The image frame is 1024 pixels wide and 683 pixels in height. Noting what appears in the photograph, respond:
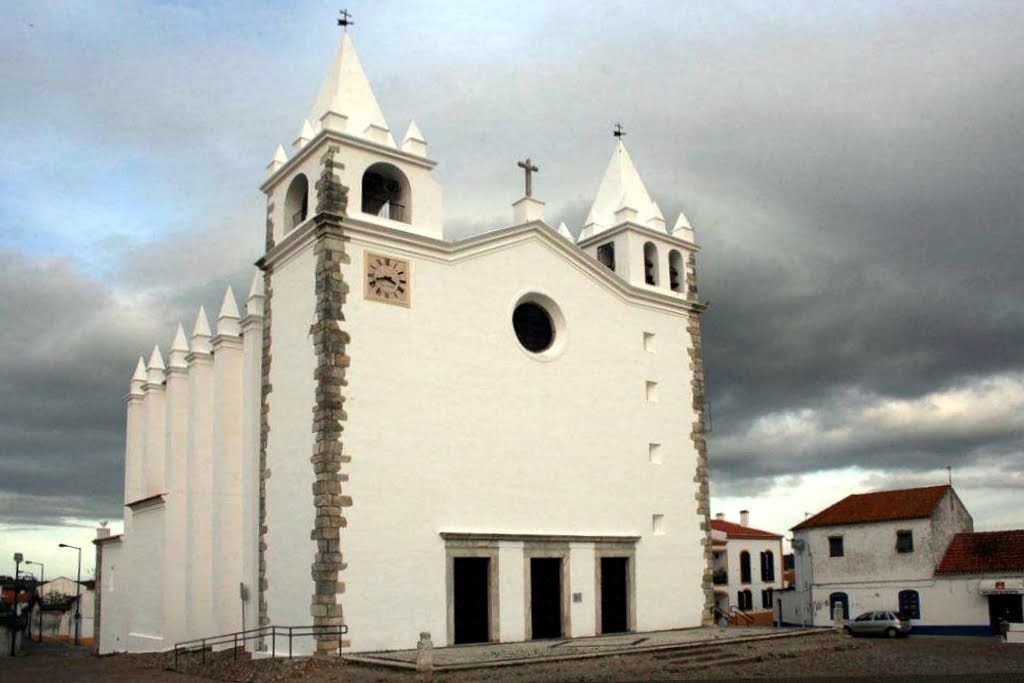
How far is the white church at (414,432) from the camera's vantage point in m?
22.0

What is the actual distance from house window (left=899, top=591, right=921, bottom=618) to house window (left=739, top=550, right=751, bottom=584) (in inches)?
625

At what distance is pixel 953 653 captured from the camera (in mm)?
24984

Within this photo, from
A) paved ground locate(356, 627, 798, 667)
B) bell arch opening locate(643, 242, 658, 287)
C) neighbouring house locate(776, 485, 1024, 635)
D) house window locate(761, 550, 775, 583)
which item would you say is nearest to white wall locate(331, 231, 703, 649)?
paved ground locate(356, 627, 798, 667)

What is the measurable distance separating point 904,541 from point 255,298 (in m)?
27.2

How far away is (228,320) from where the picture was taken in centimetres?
2667

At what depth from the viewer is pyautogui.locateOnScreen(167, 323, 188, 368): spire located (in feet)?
97.2

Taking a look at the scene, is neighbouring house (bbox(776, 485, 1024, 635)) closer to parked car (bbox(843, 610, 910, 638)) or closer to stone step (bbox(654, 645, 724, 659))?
parked car (bbox(843, 610, 910, 638))

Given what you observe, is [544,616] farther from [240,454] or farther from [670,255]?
[670,255]

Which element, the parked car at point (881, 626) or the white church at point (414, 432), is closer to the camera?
the white church at point (414, 432)

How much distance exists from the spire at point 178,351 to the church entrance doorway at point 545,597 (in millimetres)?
12276

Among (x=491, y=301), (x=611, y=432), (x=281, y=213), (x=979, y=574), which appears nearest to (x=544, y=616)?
(x=611, y=432)

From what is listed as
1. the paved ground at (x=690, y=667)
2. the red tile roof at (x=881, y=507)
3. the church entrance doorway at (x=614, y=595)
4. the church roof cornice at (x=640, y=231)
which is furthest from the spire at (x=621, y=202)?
the red tile roof at (x=881, y=507)

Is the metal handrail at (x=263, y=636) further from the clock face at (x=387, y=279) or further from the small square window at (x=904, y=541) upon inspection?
the small square window at (x=904, y=541)

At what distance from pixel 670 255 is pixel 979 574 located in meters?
17.2
